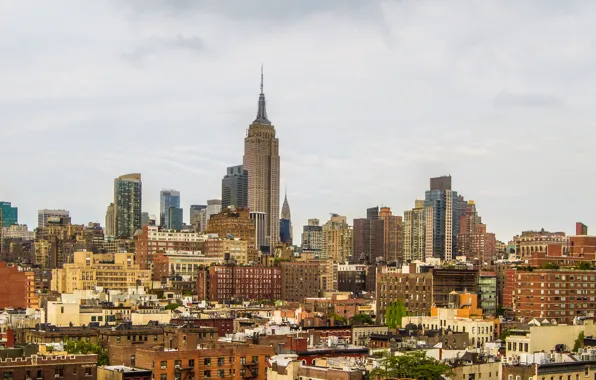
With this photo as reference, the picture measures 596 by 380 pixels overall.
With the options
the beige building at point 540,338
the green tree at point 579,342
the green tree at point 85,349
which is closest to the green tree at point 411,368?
the beige building at point 540,338

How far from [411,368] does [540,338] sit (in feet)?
93.2

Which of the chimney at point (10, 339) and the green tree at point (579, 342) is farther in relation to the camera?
the chimney at point (10, 339)

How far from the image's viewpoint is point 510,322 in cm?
18588

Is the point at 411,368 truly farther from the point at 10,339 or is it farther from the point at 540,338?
the point at 10,339

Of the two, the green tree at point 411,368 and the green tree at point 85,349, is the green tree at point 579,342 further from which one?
the green tree at point 85,349

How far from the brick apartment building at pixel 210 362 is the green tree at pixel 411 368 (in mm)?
15159

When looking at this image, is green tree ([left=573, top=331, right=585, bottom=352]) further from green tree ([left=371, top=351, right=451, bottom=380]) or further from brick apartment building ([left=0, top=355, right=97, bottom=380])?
brick apartment building ([left=0, top=355, right=97, bottom=380])

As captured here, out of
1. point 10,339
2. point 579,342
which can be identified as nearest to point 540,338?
point 579,342

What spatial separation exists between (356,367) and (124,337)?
1786 inches

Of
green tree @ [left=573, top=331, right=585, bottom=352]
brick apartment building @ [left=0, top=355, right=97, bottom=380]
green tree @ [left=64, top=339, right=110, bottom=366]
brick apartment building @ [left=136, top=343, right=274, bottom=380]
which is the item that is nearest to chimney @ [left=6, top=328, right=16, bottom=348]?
green tree @ [left=64, top=339, right=110, bottom=366]

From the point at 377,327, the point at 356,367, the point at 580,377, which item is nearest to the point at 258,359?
the point at 356,367

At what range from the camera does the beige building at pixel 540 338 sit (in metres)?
127

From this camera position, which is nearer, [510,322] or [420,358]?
[420,358]

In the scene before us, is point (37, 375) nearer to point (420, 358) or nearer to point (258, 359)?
point (258, 359)
